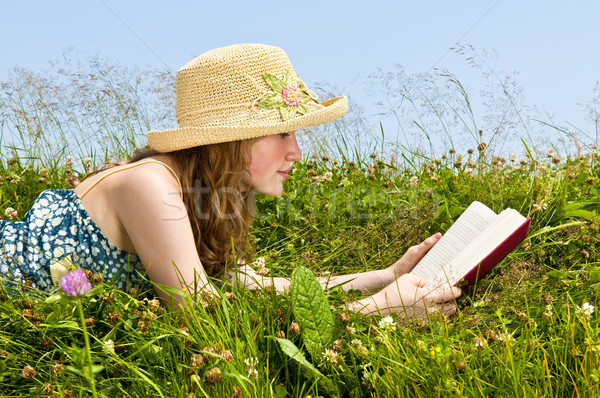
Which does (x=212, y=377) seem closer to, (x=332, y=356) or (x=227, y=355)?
(x=227, y=355)

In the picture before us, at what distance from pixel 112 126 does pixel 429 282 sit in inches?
133

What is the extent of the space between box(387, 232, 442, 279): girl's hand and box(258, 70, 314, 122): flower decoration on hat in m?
0.95

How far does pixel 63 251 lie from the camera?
297 centimetres

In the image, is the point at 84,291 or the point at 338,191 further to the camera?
the point at 338,191

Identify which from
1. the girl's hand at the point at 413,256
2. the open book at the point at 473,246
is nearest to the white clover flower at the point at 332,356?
the open book at the point at 473,246

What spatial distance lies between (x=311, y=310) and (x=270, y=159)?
40.5 inches

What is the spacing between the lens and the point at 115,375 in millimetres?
2238

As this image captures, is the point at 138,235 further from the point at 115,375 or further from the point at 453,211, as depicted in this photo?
the point at 453,211

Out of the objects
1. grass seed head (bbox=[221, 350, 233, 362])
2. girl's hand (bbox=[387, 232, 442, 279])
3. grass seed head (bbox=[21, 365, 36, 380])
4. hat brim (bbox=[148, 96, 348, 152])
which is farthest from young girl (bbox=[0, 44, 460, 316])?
grass seed head (bbox=[221, 350, 233, 362])

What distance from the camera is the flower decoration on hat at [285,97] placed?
2.96m

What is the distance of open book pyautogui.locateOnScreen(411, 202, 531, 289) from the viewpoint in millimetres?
2844

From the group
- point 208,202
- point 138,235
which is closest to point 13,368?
point 138,235

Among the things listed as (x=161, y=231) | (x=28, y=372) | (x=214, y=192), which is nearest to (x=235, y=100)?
(x=214, y=192)

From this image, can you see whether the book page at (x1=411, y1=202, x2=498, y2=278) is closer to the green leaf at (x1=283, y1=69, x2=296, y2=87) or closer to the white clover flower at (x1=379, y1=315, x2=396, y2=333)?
the white clover flower at (x1=379, y1=315, x2=396, y2=333)
